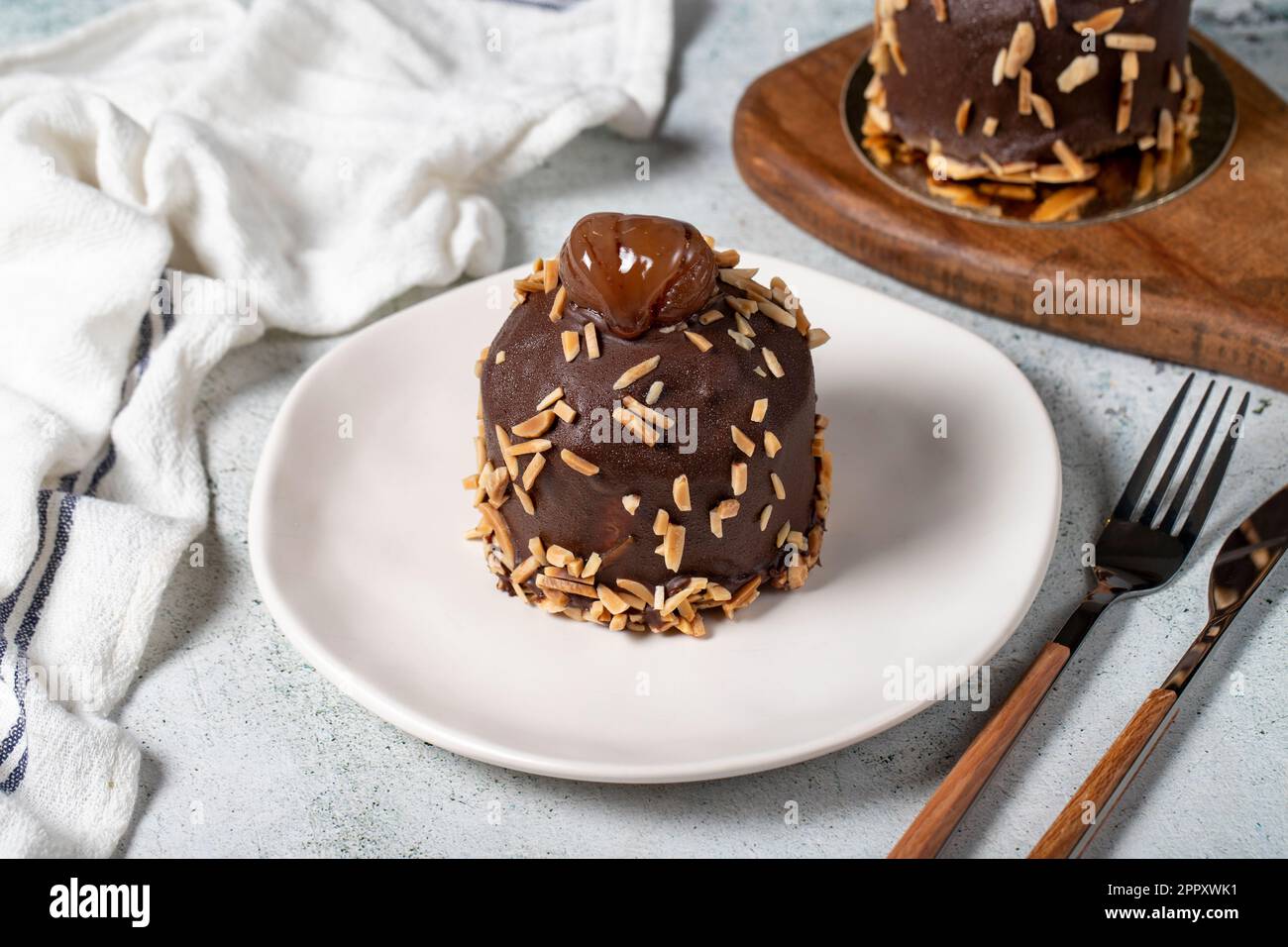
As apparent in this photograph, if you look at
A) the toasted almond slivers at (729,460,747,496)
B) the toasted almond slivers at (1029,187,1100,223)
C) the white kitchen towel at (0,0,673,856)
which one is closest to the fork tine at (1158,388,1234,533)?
the toasted almond slivers at (1029,187,1100,223)

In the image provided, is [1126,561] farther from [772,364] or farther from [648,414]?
[648,414]

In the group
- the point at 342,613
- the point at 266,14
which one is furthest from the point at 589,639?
the point at 266,14

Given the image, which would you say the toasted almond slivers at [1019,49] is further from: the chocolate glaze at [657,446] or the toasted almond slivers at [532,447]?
the toasted almond slivers at [532,447]

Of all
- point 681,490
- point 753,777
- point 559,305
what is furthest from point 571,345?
point 753,777

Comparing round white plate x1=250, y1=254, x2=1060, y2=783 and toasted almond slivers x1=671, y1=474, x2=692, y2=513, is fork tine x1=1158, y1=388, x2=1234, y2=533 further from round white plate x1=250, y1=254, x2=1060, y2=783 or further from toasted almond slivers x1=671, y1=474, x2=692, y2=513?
toasted almond slivers x1=671, y1=474, x2=692, y2=513

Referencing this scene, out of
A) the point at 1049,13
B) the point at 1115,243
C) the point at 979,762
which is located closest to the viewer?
the point at 979,762

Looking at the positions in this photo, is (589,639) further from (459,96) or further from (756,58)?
(756,58)

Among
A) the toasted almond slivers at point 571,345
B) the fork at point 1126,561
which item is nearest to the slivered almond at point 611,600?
the toasted almond slivers at point 571,345
